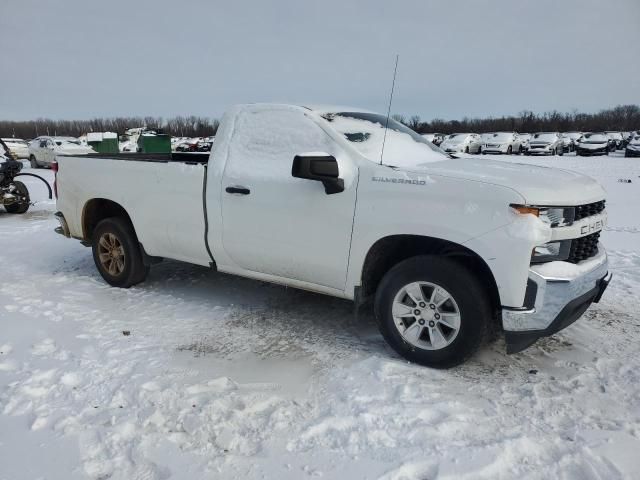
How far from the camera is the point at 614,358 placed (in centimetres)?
367

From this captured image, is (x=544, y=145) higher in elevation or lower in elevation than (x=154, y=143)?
higher

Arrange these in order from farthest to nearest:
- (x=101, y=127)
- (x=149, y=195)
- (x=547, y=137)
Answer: (x=101, y=127) → (x=547, y=137) → (x=149, y=195)

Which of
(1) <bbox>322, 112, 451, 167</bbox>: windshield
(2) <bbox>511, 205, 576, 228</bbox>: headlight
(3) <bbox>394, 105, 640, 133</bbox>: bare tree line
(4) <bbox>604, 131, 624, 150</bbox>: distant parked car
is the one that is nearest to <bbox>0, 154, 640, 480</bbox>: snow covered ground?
(2) <bbox>511, 205, 576, 228</bbox>: headlight

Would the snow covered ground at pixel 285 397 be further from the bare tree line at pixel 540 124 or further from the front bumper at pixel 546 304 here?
the bare tree line at pixel 540 124

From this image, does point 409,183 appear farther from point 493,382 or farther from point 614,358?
point 614,358

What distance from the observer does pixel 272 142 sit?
4047mm

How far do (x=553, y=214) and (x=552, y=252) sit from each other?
0.24 m

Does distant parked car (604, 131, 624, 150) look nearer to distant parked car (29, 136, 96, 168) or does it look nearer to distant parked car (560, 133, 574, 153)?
distant parked car (560, 133, 574, 153)

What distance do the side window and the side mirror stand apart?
0.26 meters

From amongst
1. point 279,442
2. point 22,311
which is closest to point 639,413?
point 279,442

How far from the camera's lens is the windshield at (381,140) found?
373 centimetres

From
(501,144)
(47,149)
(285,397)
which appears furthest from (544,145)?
(285,397)

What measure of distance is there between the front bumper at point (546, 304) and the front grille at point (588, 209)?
0.33 m

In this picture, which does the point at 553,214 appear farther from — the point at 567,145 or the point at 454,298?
→ the point at 567,145
